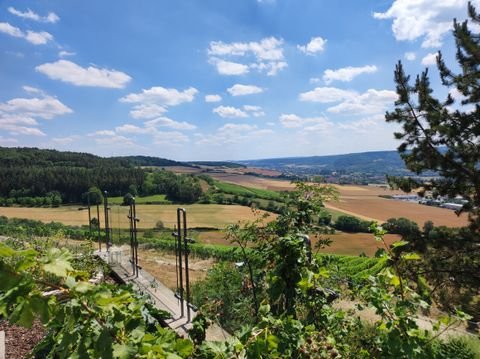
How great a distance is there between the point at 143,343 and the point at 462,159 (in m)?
9.20

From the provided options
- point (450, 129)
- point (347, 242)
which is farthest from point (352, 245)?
point (450, 129)

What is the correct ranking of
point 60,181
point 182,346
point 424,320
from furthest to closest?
point 60,181 → point 424,320 → point 182,346

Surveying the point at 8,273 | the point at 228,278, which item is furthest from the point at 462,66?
the point at 8,273

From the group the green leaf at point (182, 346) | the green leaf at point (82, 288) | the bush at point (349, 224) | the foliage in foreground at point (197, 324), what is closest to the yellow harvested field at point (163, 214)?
the bush at point (349, 224)

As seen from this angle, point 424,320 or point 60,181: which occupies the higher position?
point 424,320

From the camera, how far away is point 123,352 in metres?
0.97

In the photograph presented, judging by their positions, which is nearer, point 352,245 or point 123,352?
point 123,352

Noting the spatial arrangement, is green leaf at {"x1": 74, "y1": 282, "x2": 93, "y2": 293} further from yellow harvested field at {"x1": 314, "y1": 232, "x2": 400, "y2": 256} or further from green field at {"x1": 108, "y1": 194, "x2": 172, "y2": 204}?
green field at {"x1": 108, "y1": 194, "x2": 172, "y2": 204}

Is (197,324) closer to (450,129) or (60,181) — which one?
(450,129)

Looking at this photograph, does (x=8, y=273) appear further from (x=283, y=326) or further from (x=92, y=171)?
(x=92, y=171)

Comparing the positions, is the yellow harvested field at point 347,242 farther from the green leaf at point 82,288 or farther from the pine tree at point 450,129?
the green leaf at point 82,288

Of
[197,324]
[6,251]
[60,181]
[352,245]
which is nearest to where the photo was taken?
[6,251]

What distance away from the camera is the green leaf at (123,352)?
3.14 ft

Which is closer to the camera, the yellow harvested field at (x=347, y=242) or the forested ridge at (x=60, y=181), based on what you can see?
the yellow harvested field at (x=347, y=242)
